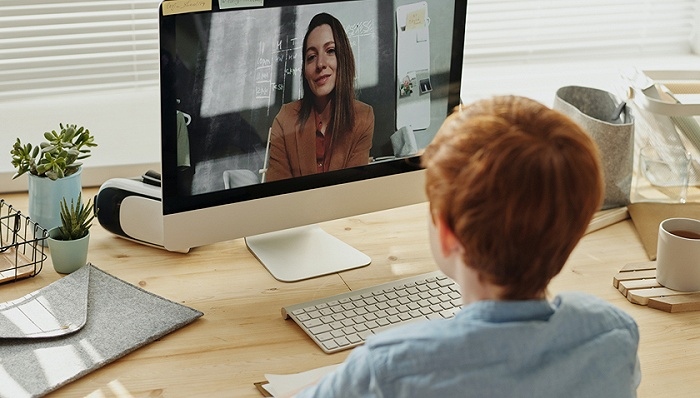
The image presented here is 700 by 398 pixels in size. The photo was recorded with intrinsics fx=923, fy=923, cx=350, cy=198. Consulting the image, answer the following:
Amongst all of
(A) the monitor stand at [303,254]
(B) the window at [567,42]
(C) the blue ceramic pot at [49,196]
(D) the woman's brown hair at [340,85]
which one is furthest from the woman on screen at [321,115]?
(B) the window at [567,42]

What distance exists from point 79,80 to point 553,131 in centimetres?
144

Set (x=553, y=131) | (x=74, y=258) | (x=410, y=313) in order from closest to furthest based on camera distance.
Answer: (x=553, y=131) < (x=410, y=313) < (x=74, y=258)

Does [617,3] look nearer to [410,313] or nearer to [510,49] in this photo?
[510,49]

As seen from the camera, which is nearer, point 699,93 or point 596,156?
point 596,156

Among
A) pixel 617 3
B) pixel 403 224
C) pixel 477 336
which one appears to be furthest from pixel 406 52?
pixel 617 3

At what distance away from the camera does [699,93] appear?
193cm

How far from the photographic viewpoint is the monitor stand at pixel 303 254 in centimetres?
159

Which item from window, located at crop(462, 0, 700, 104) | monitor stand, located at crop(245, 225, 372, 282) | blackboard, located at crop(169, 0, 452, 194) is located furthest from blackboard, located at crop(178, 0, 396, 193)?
window, located at crop(462, 0, 700, 104)

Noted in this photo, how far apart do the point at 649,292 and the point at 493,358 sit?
2.50ft

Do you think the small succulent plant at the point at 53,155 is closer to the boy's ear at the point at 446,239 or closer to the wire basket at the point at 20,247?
the wire basket at the point at 20,247

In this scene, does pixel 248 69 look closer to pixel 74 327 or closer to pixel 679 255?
pixel 74 327

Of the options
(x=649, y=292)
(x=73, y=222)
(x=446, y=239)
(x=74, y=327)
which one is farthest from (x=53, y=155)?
(x=649, y=292)

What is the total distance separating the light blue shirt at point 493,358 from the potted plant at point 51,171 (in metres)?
0.87

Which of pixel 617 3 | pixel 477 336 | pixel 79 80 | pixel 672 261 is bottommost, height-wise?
pixel 672 261
